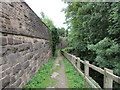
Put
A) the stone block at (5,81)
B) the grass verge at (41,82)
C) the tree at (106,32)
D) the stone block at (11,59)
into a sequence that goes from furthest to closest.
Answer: the grass verge at (41,82), the tree at (106,32), the stone block at (11,59), the stone block at (5,81)

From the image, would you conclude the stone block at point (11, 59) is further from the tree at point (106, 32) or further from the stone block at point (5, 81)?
the tree at point (106, 32)

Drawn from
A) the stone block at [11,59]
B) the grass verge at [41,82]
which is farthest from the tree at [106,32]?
the stone block at [11,59]

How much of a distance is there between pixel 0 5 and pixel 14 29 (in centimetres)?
60

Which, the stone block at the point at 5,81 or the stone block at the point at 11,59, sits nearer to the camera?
the stone block at the point at 5,81

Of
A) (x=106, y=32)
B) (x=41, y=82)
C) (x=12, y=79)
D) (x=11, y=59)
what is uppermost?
(x=106, y=32)

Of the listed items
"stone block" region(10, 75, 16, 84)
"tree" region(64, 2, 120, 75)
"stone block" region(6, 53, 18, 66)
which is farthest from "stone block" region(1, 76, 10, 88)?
"tree" region(64, 2, 120, 75)

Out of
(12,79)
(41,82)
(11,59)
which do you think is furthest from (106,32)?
(12,79)

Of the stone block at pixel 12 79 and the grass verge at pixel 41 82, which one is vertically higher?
the stone block at pixel 12 79

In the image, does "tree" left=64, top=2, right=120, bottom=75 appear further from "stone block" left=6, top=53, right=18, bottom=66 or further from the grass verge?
"stone block" left=6, top=53, right=18, bottom=66

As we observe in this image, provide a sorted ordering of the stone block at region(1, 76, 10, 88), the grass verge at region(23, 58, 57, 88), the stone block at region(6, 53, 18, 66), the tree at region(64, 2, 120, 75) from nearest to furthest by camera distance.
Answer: the stone block at region(1, 76, 10, 88) → the stone block at region(6, 53, 18, 66) → the tree at region(64, 2, 120, 75) → the grass verge at region(23, 58, 57, 88)

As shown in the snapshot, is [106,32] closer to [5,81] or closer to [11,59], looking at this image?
[11,59]

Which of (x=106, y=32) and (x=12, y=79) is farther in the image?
(x=106, y=32)

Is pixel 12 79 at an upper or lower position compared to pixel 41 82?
upper

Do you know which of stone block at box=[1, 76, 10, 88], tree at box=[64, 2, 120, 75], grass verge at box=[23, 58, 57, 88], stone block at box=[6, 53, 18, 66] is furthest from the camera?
grass verge at box=[23, 58, 57, 88]
